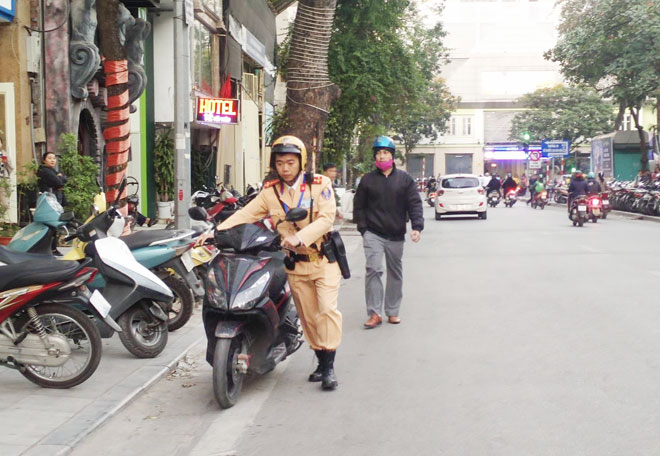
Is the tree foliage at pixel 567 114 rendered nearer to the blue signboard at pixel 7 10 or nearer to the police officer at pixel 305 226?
the blue signboard at pixel 7 10

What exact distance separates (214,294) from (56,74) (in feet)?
39.5

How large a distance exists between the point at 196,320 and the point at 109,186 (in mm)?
8234

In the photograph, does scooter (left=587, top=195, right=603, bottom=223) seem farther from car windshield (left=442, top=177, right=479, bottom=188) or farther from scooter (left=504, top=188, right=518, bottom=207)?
scooter (left=504, top=188, right=518, bottom=207)

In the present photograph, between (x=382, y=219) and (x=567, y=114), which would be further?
(x=567, y=114)

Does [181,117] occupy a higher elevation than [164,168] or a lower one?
higher

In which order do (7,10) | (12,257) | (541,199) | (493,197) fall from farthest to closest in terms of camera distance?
(493,197) → (541,199) → (7,10) → (12,257)

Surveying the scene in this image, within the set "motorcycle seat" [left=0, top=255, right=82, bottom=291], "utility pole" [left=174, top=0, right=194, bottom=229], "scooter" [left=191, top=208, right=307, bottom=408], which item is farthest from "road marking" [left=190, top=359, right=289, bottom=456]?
"utility pole" [left=174, top=0, right=194, bottom=229]

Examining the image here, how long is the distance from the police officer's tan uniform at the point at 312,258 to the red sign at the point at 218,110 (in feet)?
54.5

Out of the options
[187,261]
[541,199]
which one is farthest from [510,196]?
[187,261]

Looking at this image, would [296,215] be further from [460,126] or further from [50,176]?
[460,126]

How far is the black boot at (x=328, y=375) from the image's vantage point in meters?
6.77

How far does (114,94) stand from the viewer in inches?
693

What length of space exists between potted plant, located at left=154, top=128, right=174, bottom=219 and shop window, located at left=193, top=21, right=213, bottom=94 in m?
2.80

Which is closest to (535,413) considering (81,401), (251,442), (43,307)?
(251,442)
